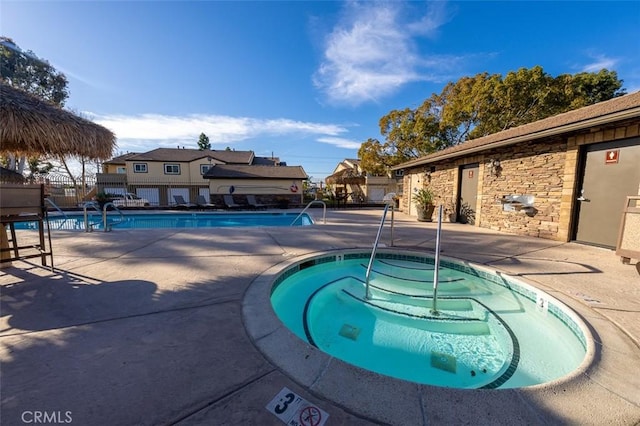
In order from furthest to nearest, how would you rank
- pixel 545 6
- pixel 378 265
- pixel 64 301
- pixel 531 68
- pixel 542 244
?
pixel 531 68 < pixel 545 6 < pixel 542 244 < pixel 378 265 < pixel 64 301

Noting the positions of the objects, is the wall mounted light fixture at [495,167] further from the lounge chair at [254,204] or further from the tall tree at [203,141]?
the tall tree at [203,141]

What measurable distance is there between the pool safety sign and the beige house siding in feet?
23.8

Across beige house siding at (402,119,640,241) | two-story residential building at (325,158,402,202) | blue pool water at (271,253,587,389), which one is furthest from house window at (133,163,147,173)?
beige house siding at (402,119,640,241)

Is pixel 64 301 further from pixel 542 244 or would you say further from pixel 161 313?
pixel 542 244

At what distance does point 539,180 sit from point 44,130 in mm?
9870

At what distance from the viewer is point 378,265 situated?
15.9 ft

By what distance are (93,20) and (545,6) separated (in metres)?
12.8

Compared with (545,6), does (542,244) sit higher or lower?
lower

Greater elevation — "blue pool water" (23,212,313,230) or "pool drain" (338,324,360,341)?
"blue pool water" (23,212,313,230)

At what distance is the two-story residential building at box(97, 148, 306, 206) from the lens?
2069cm

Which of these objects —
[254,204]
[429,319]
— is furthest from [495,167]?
[254,204]

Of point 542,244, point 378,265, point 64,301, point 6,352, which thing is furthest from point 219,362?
point 542,244

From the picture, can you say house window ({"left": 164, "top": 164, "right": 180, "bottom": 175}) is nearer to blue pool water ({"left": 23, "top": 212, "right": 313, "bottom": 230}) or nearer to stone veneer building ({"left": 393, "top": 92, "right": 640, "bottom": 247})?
blue pool water ({"left": 23, "top": 212, "right": 313, "bottom": 230})

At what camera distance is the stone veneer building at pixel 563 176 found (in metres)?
4.91
